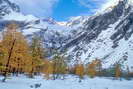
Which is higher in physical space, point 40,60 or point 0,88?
point 40,60

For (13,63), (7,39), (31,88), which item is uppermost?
(7,39)

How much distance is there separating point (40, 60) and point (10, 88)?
42111 millimetres

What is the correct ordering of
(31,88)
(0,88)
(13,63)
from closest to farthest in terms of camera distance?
(0,88)
(31,88)
(13,63)

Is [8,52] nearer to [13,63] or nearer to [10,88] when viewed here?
[13,63]

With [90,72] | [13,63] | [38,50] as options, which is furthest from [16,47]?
[90,72]

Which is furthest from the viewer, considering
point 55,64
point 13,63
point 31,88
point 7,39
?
point 55,64

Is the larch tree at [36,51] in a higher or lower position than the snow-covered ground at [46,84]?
higher

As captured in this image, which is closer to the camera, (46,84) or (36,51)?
(46,84)

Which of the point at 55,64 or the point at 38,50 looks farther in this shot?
the point at 55,64

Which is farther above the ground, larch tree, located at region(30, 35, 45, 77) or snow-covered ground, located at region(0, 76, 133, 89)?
larch tree, located at region(30, 35, 45, 77)

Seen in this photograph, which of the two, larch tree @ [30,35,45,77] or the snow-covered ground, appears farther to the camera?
larch tree @ [30,35,45,77]

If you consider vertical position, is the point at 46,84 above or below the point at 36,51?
below

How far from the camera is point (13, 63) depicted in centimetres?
5800

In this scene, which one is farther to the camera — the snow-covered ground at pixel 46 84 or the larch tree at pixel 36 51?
the larch tree at pixel 36 51
